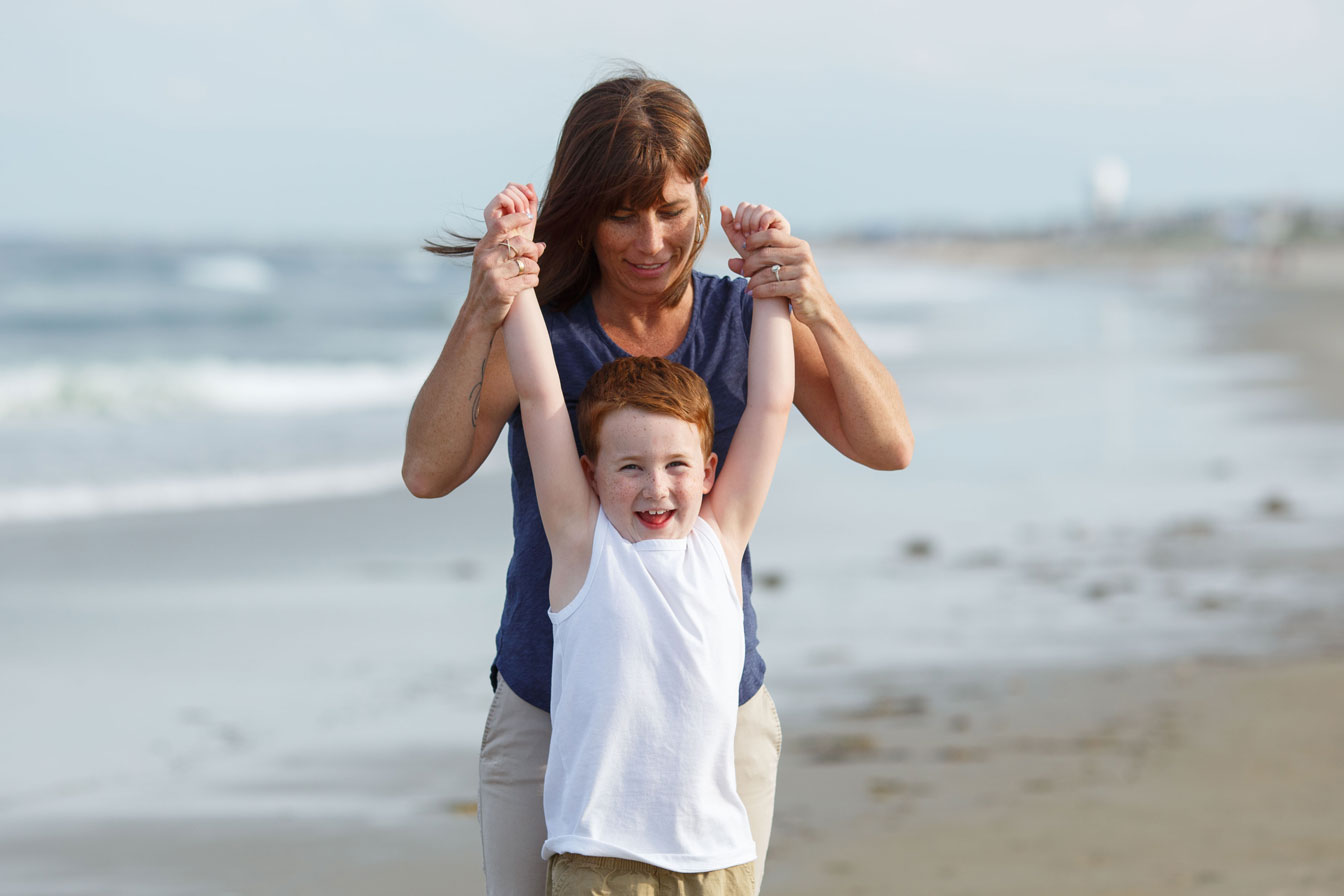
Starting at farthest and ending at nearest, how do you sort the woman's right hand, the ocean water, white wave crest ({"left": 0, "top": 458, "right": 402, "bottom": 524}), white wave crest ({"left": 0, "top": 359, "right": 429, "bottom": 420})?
white wave crest ({"left": 0, "top": 359, "right": 429, "bottom": 420}) < the ocean water < white wave crest ({"left": 0, "top": 458, "right": 402, "bottom": 524}) < the woman's right hand

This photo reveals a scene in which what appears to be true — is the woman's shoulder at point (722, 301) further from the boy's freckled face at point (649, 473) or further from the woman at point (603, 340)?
the boy's freckled face at point (649, 473)

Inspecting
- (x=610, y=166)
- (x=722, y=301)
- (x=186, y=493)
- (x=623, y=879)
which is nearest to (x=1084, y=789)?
(x=722, y=301)

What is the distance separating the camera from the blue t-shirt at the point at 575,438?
A: 243 cm

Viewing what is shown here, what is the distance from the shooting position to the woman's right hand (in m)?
2.29

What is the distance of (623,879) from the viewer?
7.14 feet

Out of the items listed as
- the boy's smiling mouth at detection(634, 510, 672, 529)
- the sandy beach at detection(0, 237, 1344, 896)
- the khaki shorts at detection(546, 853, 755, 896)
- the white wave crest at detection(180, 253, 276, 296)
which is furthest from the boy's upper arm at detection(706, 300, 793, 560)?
the white wave crest at detection(180, 253, 276, 296)

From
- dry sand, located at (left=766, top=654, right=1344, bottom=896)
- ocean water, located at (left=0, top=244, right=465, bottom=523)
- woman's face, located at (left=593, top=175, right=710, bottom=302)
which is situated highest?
ocean water, located at (left=0, top=244, right=465, bottom=523)

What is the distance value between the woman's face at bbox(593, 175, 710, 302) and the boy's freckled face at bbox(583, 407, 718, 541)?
284 millimetres

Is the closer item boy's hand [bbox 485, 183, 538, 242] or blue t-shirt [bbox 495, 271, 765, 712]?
boy's hand [bbox 485, 183, 538, 242]

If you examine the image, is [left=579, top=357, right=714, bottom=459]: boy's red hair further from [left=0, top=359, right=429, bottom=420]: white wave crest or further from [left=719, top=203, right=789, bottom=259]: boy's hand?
[left=0, top=359, right=429, bottom=420]: white wave crest

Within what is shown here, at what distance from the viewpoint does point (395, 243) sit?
92.2 m

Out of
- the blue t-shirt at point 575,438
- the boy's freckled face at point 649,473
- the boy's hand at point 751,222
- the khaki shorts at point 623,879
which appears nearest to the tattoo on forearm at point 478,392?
the blue t-shirt at point 575,438

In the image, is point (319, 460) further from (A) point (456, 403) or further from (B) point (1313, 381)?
(B) point (1313, 381)

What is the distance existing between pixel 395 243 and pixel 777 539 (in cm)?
8693
